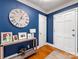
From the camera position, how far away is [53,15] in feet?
15.6

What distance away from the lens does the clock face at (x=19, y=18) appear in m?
2.99

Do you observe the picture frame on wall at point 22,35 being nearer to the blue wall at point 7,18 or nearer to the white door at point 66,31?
the blue wall at point 7,18

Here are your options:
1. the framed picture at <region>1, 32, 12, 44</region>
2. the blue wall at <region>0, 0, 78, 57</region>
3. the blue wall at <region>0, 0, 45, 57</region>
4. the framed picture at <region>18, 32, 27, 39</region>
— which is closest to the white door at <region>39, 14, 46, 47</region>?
the blue wall at <region>0, 0, 78, 57</region>

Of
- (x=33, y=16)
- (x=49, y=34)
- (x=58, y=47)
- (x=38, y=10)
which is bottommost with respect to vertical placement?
(x=58, y=47)

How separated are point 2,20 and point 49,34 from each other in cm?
332

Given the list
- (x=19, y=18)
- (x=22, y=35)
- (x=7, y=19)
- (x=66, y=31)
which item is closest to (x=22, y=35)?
(x=22, y=35)

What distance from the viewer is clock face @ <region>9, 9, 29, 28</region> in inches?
118

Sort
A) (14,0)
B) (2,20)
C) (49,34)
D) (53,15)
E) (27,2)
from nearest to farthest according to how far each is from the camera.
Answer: (2,20), (14,0), (27,2), (53,15), (49,34)

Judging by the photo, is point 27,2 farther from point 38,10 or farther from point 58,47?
point 58,47

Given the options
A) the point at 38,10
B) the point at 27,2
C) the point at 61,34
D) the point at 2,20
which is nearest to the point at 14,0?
the point at 27,2

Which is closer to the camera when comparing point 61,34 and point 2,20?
point 2,20

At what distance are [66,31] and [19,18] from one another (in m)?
2.43

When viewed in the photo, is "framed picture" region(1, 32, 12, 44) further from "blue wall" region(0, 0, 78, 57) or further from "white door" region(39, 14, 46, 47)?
"white door" region(39, 14, 46, 47)

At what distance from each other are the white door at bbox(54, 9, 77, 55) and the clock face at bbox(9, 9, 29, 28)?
1907 millimetres
